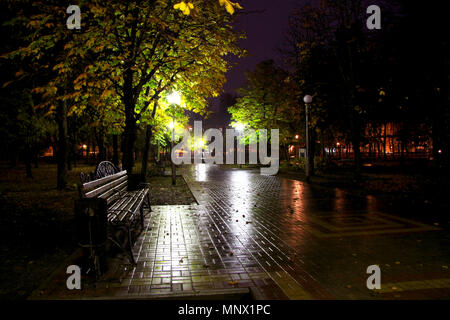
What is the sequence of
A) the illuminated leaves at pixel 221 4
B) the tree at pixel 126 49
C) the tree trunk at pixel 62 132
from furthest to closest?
the tree trunk at pixel 62 132
the tree at pixel 126 49
the illuminated leaves at pixel 221 4

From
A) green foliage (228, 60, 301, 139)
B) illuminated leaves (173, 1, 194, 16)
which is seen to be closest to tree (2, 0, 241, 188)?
illuminated leaves (173, 1, 194, 16)

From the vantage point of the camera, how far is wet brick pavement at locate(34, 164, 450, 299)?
3.81 metres

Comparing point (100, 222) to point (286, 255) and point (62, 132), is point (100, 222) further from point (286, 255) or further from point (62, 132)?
point (62, 132)

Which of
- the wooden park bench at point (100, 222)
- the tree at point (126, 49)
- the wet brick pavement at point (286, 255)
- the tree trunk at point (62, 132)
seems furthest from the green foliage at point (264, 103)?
the wooden park bench at point (100, 222)

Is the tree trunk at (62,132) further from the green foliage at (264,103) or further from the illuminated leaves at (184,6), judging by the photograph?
the green foliage at (264,103)

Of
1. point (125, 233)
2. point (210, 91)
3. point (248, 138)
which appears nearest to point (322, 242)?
point (125, 233)

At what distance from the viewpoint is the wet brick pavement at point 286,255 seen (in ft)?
12.5

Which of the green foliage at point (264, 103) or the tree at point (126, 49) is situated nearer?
the tree at point (126, 49)

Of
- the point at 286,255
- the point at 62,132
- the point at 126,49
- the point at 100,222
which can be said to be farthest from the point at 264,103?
the point at 100,222

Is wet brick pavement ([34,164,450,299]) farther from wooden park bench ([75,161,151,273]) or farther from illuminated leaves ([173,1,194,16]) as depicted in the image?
illuminated leaves ([173,1,194,16])

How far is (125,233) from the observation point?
17.3 ft
